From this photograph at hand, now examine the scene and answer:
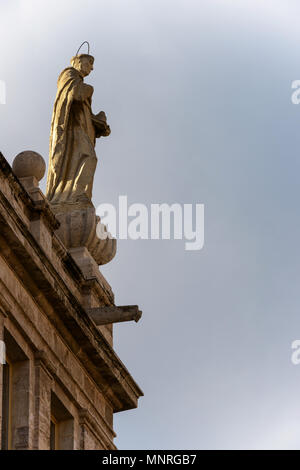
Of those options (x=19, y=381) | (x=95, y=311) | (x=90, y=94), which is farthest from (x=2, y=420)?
(x=90, y=94)

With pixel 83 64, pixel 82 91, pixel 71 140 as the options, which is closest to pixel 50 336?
pixel 71 140

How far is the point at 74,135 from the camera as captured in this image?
40.0 metres

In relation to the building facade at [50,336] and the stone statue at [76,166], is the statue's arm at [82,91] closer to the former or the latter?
A: the stone statue at [76,166]

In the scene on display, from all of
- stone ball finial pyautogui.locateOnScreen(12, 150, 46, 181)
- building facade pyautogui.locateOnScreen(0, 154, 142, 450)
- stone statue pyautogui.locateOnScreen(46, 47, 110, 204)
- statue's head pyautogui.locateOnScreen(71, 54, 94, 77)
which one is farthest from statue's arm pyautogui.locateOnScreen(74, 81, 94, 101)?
stone ball finial pyautogui.locateOnScreen(12, 150, 46, 181)

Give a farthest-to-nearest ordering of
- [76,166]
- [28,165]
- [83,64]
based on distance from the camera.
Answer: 1. [83,64]
2. [76,166]
3. [28,165]

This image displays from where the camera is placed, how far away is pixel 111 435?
37.8 meters

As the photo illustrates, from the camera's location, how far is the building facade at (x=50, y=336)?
3431 cm

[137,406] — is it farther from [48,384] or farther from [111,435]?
[48,384]

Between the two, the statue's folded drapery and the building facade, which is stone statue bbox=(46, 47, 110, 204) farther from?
the building facade

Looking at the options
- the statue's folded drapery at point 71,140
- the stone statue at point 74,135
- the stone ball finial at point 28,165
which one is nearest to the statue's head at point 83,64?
the stone statue at point 74,135

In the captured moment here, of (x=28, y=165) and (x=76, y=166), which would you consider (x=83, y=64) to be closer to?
(x=76, y=166)

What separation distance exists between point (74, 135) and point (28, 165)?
12.2 feet
